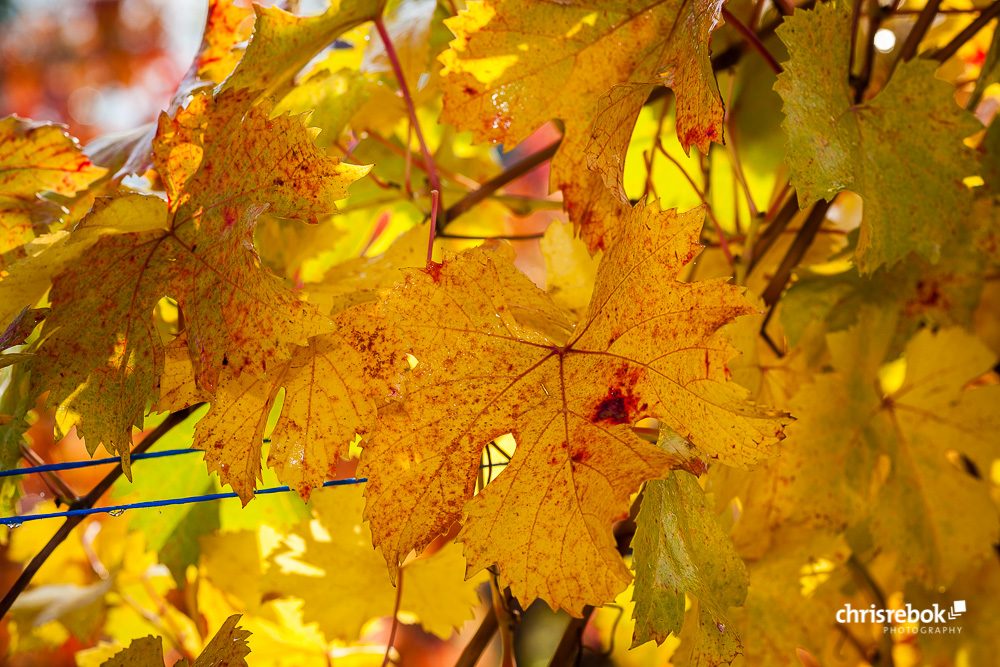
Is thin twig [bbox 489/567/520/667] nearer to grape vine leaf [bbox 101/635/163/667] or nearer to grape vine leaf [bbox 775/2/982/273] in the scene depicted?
grape vine leaf [bbox 101/635/163/667]

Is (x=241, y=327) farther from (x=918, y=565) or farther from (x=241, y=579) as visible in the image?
(x=918, y=565)

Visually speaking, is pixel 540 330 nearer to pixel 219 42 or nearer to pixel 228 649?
pixel 228 649

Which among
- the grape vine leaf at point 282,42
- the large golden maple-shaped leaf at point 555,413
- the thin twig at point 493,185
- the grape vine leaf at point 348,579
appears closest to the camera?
the large golden maple-shaped leaf at point 555,413

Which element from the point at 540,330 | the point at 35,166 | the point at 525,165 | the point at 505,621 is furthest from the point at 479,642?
the point at 35,166

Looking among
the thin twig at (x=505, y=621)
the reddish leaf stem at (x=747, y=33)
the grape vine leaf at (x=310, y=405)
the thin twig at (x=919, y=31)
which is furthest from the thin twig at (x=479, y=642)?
the thin twig at (x=919, y=31)

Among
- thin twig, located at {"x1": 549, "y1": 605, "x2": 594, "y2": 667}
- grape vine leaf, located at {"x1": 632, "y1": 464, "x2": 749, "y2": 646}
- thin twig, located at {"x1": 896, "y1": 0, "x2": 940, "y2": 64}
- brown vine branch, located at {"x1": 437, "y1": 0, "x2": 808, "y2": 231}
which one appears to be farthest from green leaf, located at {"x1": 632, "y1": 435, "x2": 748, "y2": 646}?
thin twig, located at {"x1": 896, "y1": 0, "x2": 940, "y2": 64}

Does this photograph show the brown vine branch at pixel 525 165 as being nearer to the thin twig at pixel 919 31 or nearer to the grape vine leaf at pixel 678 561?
the thin twig at pixel 919 31

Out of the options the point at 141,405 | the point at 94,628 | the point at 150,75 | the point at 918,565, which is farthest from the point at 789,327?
the point at 150,75
